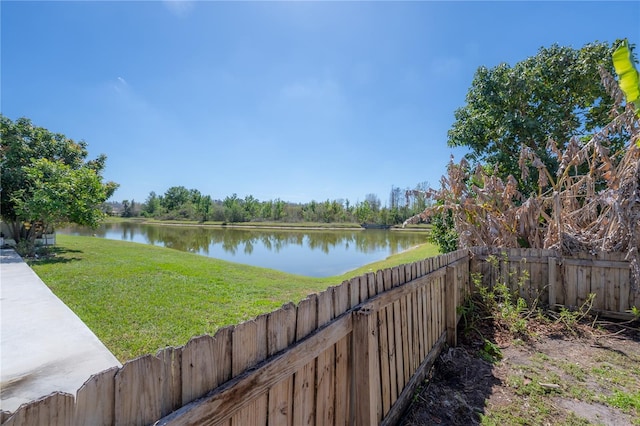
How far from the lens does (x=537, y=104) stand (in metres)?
8.41

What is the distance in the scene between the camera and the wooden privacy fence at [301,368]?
2.97 feet

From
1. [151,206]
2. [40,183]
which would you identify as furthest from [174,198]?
[40,183]

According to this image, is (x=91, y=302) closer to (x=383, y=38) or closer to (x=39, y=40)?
(x=39, y=40)

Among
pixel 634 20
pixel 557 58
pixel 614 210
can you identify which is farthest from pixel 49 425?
pixel 557 58

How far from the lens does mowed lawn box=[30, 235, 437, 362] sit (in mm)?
4109

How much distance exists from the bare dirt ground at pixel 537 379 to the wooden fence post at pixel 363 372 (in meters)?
0.84

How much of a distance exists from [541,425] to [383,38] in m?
8.98

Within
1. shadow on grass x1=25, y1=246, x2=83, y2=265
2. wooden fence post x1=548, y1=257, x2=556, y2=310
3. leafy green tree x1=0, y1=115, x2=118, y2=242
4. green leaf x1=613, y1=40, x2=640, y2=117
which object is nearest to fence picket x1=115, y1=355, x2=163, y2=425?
green leaf x1=613, y1=40, x2=640, y2=117

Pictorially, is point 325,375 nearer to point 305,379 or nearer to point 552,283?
point 305,379

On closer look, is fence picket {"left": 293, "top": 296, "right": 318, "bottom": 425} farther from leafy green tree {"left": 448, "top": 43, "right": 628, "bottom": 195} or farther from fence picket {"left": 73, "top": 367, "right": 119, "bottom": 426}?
leafy green tree {"left": 448, "top": 43, "right": 628, "bottom": 195}

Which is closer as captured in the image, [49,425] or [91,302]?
[49,425]

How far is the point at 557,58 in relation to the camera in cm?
812

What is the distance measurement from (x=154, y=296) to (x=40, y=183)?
7103 millimetres

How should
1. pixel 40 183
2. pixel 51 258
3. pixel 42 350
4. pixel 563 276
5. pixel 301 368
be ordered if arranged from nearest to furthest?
pixel 301 368 < pixel 42 350 < pixel 563 276 < pixel 40 183 < pixel 51 258
